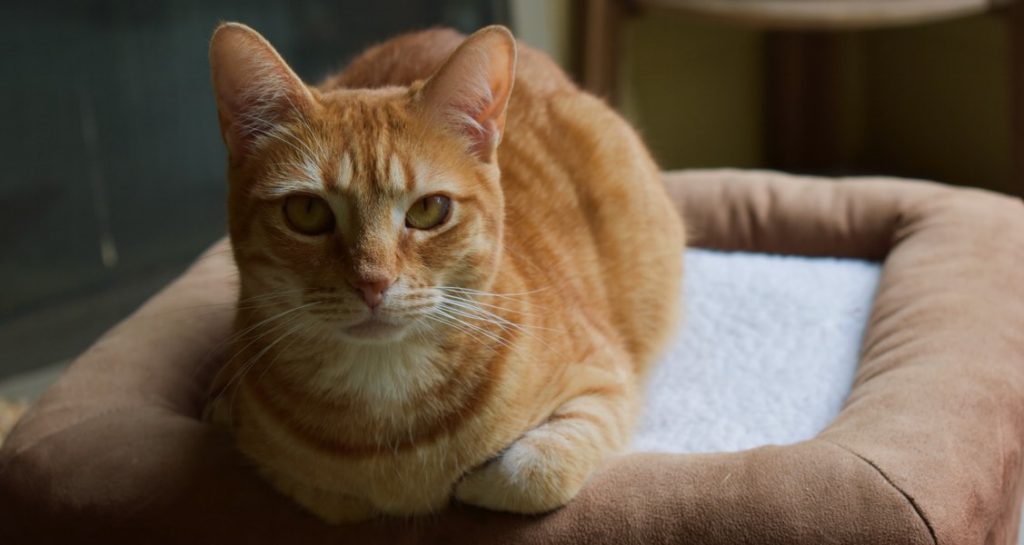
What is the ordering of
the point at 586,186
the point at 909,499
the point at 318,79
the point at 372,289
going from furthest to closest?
the point at 318,79 < the point at 586,186 < the point at 909,499 < the point at 372,289

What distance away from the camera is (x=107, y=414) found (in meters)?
1.52

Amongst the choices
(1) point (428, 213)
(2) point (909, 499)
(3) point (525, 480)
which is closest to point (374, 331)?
(1) point (428, 213)

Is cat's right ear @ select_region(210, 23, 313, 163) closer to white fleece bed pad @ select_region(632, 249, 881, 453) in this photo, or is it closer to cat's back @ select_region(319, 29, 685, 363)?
cat's back @ select_region(319, 29, 685, 363)

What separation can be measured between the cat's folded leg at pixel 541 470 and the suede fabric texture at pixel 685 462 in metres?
0.02

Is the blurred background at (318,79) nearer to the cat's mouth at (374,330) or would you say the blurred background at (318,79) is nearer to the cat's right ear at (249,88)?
the cat's right ear at (249,88)

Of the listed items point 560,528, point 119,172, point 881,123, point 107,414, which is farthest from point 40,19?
point 881,123

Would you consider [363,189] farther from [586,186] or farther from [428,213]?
[586,186]

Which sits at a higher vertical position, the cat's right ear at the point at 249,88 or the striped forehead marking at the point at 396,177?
the cat's right ear at the point at 249,88

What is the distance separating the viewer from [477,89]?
126cm

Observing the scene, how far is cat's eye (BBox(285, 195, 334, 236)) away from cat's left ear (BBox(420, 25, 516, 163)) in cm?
17

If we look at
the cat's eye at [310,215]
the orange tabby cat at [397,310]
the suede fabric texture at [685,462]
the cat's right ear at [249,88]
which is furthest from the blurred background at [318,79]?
the cat's eye at [310,215]

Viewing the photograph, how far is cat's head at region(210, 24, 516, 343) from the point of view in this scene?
1.16m

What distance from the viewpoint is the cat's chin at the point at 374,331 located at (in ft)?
3.83

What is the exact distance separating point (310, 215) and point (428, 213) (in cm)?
12
